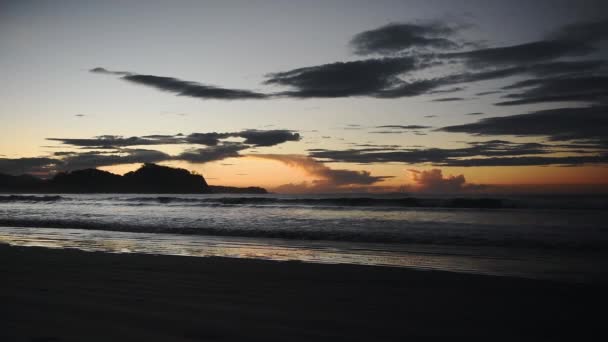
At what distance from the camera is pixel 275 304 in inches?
181

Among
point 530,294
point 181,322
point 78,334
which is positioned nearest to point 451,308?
point 530,294

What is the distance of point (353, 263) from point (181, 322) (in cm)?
539

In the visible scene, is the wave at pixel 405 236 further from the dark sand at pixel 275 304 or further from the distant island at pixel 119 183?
the distant island at pixel 119 183

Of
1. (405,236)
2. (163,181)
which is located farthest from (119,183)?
(405,236)

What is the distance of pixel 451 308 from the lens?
470cm

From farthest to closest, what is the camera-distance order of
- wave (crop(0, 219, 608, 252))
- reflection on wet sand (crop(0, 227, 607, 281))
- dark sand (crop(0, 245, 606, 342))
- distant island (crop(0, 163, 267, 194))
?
distant island (crop(0, 163, 267, 194)), wave (crop(0, 219, 608, 252)), reflection on wet sand (crop(0, 227, 607, 281)), dark sand (crop(0, 245, 606, 342))

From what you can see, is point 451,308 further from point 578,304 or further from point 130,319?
point 130,319

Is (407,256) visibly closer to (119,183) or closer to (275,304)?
(275,304)

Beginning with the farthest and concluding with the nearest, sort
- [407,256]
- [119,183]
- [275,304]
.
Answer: [119,183] → [407,256] → [275,304]

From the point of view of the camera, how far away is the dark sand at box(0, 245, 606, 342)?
3.52m

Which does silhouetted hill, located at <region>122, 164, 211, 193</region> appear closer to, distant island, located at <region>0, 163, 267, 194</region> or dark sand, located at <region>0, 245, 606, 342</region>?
distant island, located at <region>0, 163, 267, 194</region>

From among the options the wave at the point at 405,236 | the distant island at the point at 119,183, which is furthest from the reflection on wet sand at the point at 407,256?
the distant island at the point at 119,183

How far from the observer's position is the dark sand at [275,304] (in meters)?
3.52

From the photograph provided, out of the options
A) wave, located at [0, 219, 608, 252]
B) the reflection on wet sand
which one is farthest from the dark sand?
wave, located at [0, 219, 608, 252]
